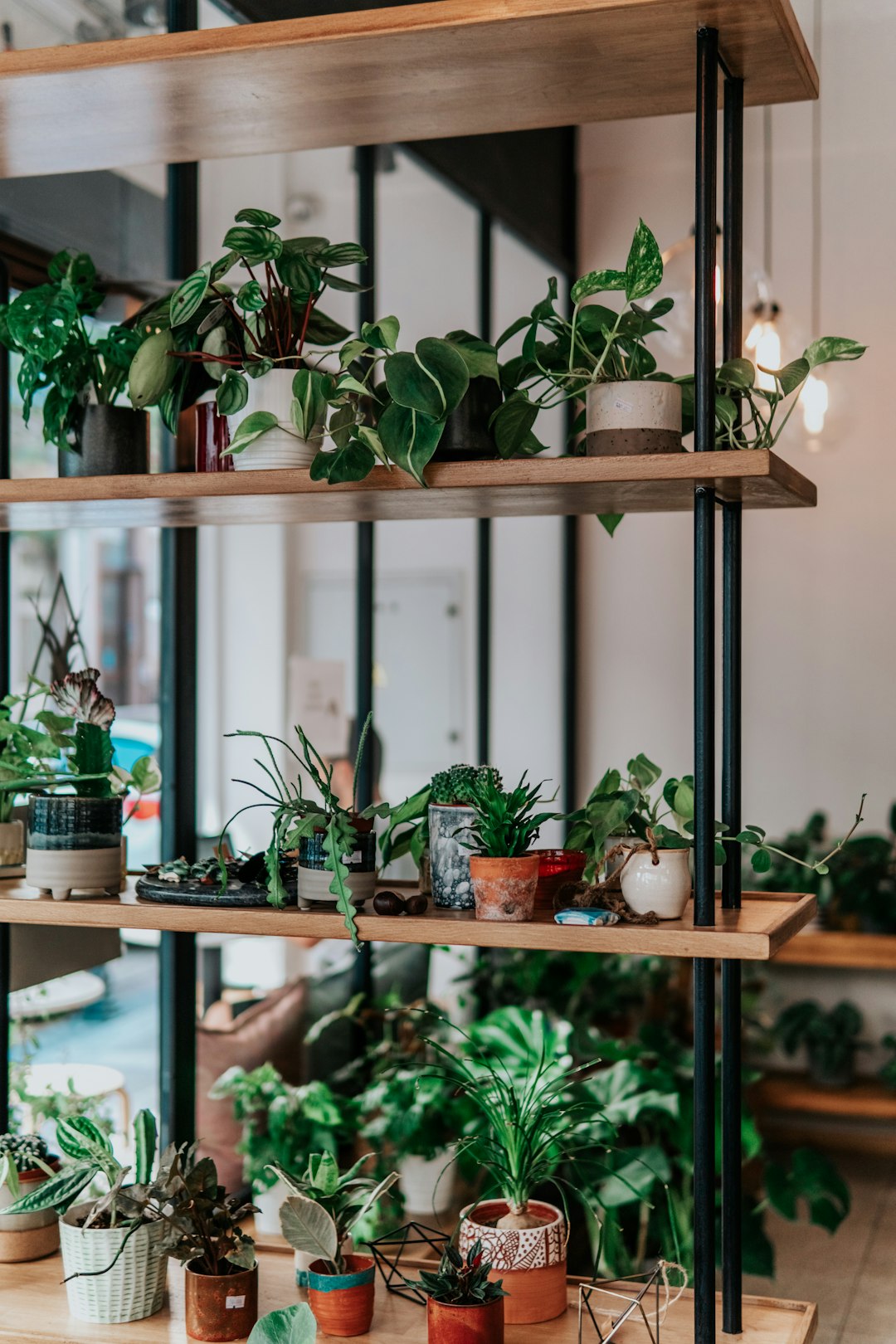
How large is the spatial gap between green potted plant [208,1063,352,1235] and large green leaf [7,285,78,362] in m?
1.72

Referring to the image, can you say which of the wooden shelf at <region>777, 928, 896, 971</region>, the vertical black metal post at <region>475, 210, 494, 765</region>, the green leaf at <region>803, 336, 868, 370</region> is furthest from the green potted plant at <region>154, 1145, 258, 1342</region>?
the wooden shelf at <region>777, 928, 896, 971</region>

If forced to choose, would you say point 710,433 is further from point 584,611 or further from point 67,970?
point 584,611

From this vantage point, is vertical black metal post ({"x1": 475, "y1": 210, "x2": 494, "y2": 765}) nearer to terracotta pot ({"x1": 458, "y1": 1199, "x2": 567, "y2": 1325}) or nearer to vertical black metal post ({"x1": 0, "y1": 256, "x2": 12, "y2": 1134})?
vertical black metal post ({"x1": 0, "y1": 256, "x2": 12, "y2": 1134})

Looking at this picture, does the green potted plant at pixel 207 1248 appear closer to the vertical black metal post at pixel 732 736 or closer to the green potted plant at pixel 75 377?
the vertical black metal post at pixel 732 736

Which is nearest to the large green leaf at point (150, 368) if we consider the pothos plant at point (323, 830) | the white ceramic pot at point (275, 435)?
the white ceramic pot at point (275, 435)

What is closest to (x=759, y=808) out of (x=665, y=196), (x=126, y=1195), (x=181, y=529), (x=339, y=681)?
(x=339, y=681)

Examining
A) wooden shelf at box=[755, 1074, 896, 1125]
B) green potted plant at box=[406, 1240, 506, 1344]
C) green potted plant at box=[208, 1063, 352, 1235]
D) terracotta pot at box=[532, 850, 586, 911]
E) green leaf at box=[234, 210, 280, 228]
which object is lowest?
wooden shelf at box=[755, 1074, 896, 1125]

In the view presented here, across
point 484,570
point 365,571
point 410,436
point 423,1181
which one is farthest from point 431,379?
point 484,570

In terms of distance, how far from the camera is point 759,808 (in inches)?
188

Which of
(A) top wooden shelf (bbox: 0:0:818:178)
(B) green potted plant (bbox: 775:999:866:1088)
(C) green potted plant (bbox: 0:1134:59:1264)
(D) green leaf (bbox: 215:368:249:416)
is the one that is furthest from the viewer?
(B) green potted plant (bbox: 775:999:866:1088)

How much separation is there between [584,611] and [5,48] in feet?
10.6

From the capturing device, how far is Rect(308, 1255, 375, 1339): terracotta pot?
5.24 feet

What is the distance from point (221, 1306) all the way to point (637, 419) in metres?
1.10

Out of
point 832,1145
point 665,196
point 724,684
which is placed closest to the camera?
point 724,684
